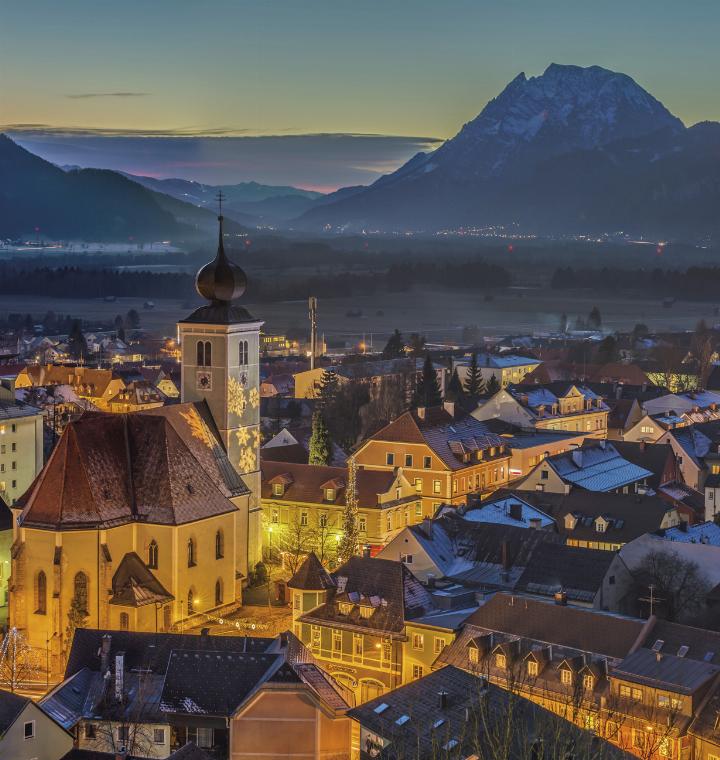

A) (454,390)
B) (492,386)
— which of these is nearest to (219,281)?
(454,390)

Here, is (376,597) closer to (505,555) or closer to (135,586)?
(505,555)

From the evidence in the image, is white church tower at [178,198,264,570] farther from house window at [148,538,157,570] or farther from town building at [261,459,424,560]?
house window at [148,538,157,570]

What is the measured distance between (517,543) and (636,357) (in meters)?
116

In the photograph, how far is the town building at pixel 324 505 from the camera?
67.9m

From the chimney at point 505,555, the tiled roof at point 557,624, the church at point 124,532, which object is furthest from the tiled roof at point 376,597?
the church at point 124,532

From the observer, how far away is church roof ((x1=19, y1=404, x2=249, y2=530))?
54.2 meters

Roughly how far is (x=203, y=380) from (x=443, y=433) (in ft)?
71.3

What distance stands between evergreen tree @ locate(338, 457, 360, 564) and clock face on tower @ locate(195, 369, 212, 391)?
764 cm

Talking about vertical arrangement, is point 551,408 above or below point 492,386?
above

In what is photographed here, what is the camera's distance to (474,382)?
131 metres

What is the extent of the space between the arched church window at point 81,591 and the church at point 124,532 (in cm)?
4

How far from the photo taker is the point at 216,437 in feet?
205

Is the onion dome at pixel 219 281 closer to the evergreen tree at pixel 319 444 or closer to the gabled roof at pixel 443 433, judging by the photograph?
the evergreen tree at pixel 319 444

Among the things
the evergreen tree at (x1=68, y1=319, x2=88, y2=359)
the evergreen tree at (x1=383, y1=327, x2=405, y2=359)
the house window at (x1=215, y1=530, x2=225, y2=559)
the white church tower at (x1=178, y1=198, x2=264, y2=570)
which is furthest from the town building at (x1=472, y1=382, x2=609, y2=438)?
the evergreen tree at (x1=68, y1=319, x2=88, y2=359)
